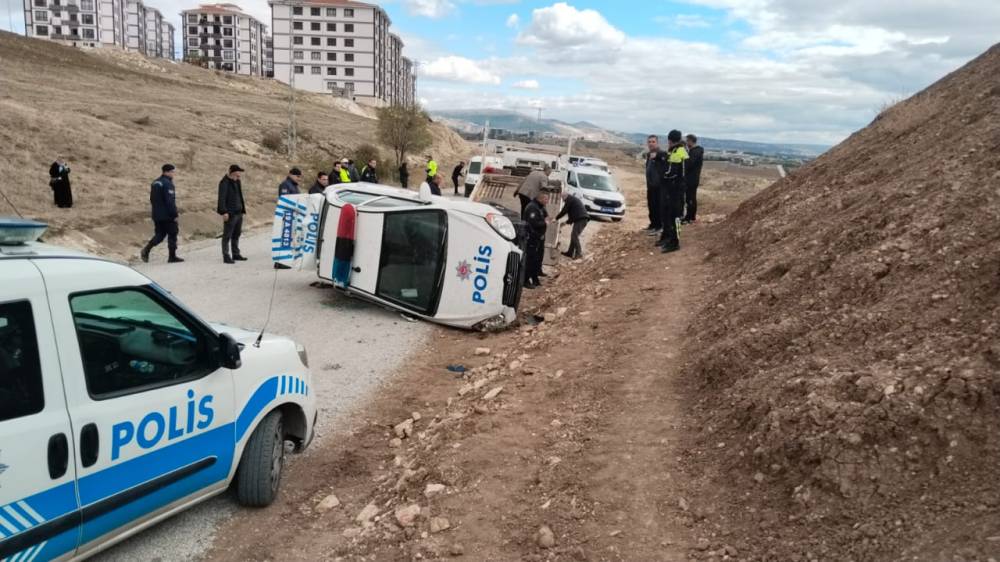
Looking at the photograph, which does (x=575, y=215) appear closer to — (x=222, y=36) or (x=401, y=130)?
(x=401, y=130)

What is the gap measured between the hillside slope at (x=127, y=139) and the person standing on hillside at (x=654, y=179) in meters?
11.0

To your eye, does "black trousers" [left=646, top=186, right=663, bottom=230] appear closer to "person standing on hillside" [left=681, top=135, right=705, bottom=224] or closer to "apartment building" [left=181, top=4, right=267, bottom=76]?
"person standing on hillside" [left=681, top=135, right=705, bottom=224]

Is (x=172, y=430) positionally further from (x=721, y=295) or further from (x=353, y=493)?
(x=721, y=295)

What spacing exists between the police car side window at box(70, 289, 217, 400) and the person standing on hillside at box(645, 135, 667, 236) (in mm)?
10557

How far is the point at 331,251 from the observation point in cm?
1063

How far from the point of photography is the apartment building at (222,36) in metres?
125

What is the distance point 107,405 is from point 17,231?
3.12 feet

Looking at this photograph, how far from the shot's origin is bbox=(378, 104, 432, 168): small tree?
4584 cm

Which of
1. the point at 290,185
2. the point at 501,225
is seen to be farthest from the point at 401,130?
the point at 501,225

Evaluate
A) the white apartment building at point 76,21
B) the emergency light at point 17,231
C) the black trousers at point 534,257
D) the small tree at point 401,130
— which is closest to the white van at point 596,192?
the black trousers at point 534,257

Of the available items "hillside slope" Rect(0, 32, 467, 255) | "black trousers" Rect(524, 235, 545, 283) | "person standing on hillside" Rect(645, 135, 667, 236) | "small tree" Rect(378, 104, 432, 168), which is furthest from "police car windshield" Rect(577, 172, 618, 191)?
"small tree" Rect(378, 104, 432, 168)

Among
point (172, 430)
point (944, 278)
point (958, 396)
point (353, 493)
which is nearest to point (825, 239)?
point (944, 278)

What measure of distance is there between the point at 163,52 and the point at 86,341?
563 feet

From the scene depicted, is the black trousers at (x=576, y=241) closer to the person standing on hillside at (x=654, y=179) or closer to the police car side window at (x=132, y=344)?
the person standing on hillside at (x=654, y=179)
